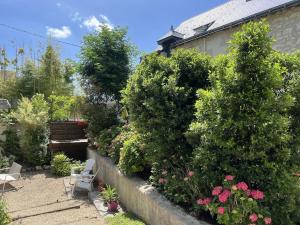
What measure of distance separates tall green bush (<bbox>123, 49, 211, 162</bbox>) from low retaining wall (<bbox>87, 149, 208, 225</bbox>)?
0.72 meters

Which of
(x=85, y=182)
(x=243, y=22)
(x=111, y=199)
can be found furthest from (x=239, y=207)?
(x=243, y=22)

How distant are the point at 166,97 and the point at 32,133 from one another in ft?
25.6

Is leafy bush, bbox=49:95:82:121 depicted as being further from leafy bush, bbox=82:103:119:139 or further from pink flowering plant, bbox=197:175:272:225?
pink flowering plant, bbox=197:175:272:225

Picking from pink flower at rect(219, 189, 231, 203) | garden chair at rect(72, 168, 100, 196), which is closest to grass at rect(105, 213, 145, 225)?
garden chair at rect(72, 168, 100, 196)

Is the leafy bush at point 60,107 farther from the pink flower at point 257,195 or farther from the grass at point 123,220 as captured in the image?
the pink flower at point 257,195

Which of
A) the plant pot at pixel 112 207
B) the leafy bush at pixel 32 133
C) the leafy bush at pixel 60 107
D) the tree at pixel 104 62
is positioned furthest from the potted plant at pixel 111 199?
the leafy bush at pixel 60 107

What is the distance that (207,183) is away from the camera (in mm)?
3955

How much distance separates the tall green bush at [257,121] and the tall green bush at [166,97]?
1.26 m

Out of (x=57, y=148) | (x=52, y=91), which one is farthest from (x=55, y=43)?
(x=57, y=148)

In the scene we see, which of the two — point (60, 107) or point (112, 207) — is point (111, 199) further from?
point (60, 107)

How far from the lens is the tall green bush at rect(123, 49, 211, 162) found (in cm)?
489

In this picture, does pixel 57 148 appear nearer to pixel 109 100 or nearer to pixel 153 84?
pixel 109 100

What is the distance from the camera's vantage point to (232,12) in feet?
40.8

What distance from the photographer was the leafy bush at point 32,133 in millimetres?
10883
